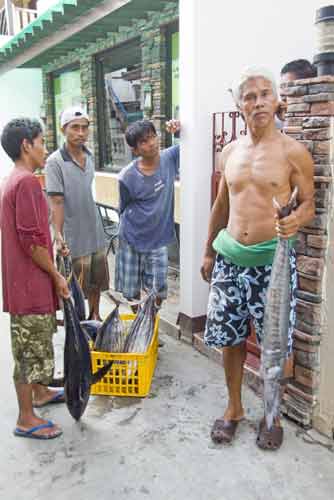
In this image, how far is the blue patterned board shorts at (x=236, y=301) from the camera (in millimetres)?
2596

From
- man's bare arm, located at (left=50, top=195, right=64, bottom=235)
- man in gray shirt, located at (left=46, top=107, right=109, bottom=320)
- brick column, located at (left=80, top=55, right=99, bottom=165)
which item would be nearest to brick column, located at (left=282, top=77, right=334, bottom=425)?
man in gray shirt, located at (left=46, top=107, right=109, bottom=320)

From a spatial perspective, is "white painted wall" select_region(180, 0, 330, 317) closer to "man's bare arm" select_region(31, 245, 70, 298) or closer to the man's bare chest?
the man's bare chest

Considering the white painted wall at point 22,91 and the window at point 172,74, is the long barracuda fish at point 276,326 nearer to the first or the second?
the window at point 172,74

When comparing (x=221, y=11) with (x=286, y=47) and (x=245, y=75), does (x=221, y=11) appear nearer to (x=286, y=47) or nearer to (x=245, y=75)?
(x=286, y=47)

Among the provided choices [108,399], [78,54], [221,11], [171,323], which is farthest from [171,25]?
[108,399]

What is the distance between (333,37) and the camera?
2559 mm

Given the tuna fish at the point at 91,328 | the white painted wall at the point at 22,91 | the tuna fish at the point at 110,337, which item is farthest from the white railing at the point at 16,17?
the tuna fish at the point at 110,337

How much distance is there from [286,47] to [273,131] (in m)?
1.64

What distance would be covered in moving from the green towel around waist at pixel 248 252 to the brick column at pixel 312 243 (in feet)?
0.70

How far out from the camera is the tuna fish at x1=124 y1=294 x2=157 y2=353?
133 inches

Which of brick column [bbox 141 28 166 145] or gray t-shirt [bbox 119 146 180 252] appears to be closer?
gray t-shirt [bbox 119 146 180 252]

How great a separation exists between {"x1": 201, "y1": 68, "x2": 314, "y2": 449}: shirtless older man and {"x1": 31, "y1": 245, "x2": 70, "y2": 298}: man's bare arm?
0.88m

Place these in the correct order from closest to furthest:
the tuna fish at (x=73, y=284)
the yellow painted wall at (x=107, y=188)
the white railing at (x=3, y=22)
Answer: the tuna fish at (x=73, y=284) → the yellow painted wall at (x=107, y=188) → the white railing at (x=3, y=22)

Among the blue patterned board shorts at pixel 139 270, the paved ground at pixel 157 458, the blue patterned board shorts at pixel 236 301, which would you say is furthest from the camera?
the blue patterned board shorts at pixel 139 270
